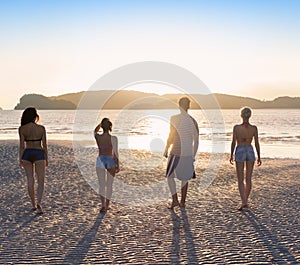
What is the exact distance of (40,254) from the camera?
6.04 meters

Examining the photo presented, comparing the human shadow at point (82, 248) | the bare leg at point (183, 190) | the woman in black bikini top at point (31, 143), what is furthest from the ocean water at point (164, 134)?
the human shadow at point (82, 248)

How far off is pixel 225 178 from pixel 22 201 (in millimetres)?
6713

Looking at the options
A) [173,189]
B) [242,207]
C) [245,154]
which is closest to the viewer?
[245,154]

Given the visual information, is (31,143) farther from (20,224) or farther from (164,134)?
(164,134)

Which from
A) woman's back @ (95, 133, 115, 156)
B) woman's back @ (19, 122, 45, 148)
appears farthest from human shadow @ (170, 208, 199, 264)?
woman's back @ (19, 122, 45, 148)

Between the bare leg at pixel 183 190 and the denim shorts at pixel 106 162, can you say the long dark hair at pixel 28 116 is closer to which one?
the denim shorts at pixel 106 162

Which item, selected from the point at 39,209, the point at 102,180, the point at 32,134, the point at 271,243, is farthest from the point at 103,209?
the point at 271,243

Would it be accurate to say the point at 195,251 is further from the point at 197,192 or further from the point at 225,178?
the point at 225,178

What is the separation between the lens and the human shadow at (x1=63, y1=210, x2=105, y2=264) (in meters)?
5.78

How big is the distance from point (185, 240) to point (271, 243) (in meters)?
1.23

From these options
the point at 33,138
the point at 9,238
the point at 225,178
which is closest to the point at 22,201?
the point at 33,138

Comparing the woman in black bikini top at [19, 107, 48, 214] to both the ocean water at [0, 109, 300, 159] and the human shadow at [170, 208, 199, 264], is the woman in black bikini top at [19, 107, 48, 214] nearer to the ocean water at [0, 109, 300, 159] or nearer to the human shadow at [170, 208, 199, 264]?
the human shadow at [170, 208, 199, 264]

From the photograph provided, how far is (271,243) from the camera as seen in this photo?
21.5 ft

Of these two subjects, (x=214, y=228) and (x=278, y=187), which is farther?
(x=278, y=187)
